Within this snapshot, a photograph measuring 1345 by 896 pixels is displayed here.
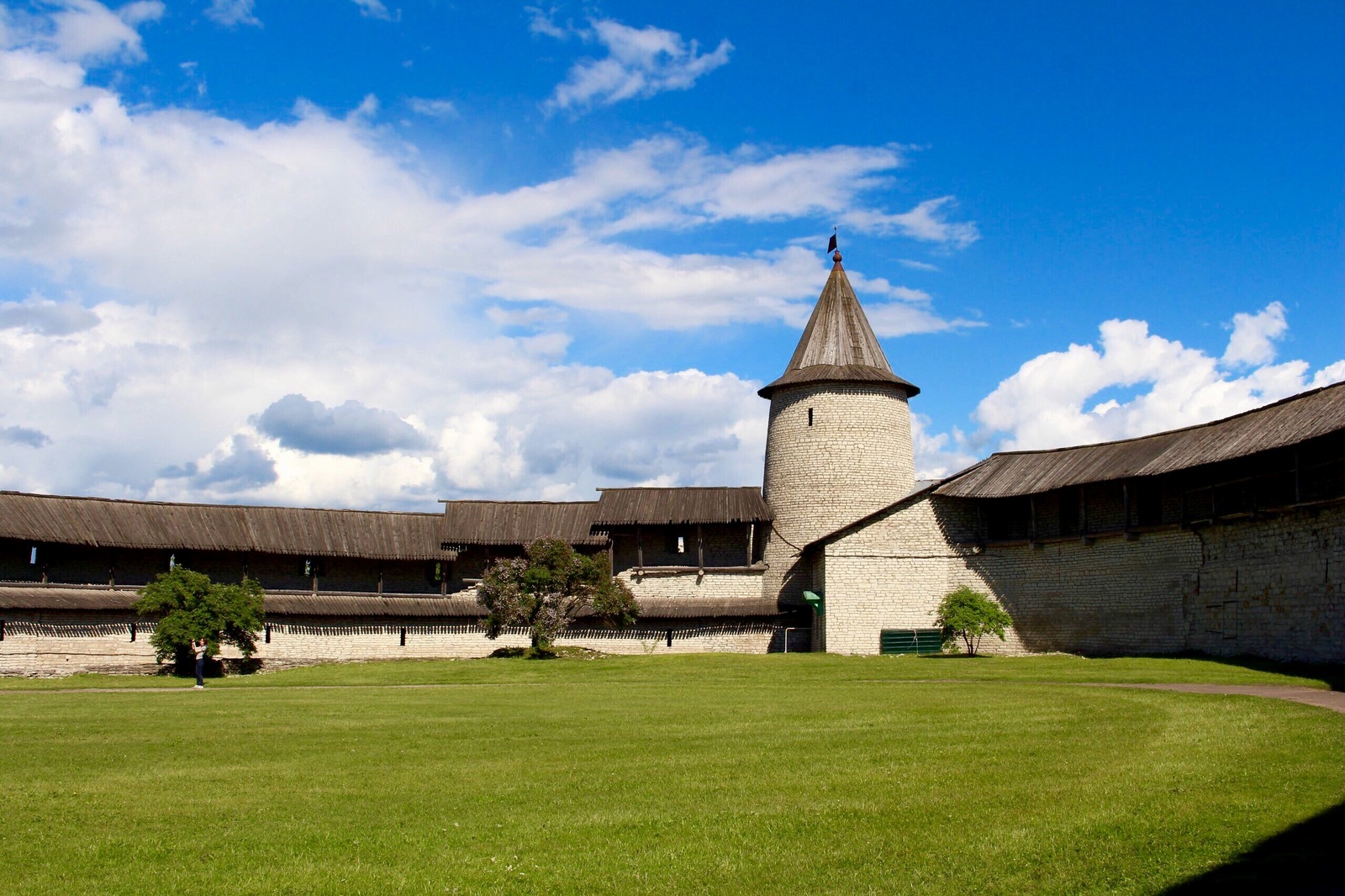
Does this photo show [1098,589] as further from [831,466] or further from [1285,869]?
[1285,869]

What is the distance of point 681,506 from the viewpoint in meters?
45.3

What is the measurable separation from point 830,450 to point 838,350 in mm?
4024

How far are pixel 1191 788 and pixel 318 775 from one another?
8527 mm

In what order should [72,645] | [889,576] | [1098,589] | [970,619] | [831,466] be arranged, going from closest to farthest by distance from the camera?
1. [1098,589]
2. [970,619]
3. [72,645]
4. [889,576]
5. [831,466]

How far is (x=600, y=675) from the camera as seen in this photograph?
102 ft

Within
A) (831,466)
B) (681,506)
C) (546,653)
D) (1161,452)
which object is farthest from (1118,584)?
(546,653)

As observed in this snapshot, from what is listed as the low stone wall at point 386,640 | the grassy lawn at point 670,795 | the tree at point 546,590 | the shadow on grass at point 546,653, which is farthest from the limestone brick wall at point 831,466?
the grassy lawn at point 670,795

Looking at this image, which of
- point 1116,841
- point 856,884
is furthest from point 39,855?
point 1116,841

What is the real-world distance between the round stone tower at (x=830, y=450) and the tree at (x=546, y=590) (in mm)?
7167

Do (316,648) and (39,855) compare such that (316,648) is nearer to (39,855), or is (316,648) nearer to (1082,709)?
(1082,709)

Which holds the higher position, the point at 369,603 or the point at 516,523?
the point at 516,523

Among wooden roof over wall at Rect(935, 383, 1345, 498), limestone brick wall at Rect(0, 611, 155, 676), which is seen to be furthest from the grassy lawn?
limestone brick wall at Rect(0, 611, 155, 676)

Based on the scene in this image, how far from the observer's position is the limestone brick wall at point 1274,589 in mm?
27297

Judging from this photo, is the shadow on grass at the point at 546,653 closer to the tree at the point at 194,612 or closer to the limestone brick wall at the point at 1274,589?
the tree at the point at 194,612
